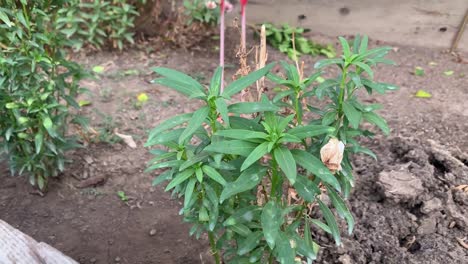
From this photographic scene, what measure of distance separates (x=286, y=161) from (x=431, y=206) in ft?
5.21

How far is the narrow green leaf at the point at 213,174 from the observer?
1.62m

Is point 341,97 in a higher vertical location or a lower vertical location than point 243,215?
higher

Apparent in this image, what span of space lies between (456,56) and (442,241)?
2.73m

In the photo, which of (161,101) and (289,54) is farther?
(289,54)

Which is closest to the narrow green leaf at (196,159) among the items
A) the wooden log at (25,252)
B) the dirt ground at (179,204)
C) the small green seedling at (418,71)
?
the wooden log at (25,252)

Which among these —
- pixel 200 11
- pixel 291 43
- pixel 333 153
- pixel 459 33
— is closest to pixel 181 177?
pixel 333 153

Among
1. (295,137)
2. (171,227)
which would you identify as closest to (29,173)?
(171,227)

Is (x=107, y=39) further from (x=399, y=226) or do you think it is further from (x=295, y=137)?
(x=295, y=137)

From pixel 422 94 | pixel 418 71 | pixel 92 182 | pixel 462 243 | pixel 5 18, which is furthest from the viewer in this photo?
pixel 418 71

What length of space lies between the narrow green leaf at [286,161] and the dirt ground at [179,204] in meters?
1.18

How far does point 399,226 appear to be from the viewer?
260 centimetres

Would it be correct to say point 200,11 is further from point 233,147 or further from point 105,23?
point 233,147

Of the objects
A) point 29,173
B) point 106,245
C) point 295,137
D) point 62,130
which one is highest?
point 295,137

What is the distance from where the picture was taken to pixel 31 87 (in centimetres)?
255
